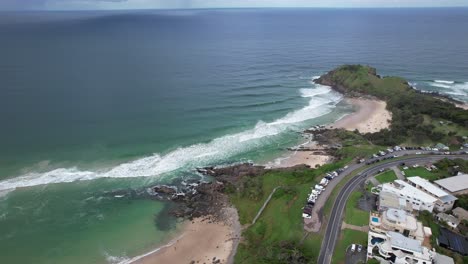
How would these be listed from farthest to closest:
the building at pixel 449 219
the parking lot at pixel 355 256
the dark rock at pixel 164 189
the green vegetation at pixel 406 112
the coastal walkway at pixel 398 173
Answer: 1. the green vegetation at pixel 406 112
2. the dark rock at pixel 164 189
3. the coastal walkway at pixel 398 173
4. the building at pixel 449 219
5. the parking lot at pixel 355 256

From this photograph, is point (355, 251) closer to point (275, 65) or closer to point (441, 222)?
point (441, 222)

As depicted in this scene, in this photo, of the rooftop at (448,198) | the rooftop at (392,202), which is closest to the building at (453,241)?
the rooftop at (392,202)

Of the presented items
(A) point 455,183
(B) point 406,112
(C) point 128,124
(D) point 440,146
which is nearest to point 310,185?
(A) point 455,183

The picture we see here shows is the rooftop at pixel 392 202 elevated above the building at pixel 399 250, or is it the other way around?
the rooftop at pixel 392 202

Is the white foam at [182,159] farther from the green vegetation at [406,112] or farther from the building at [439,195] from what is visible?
the building at [439,195]

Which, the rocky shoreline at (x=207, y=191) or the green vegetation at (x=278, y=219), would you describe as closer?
the green vegetation at (x=278, y=219)

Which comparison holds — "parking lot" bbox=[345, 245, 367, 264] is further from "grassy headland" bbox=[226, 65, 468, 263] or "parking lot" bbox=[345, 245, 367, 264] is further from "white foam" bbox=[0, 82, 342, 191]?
"white foam" bbox=[0, 82, 342, 191]
